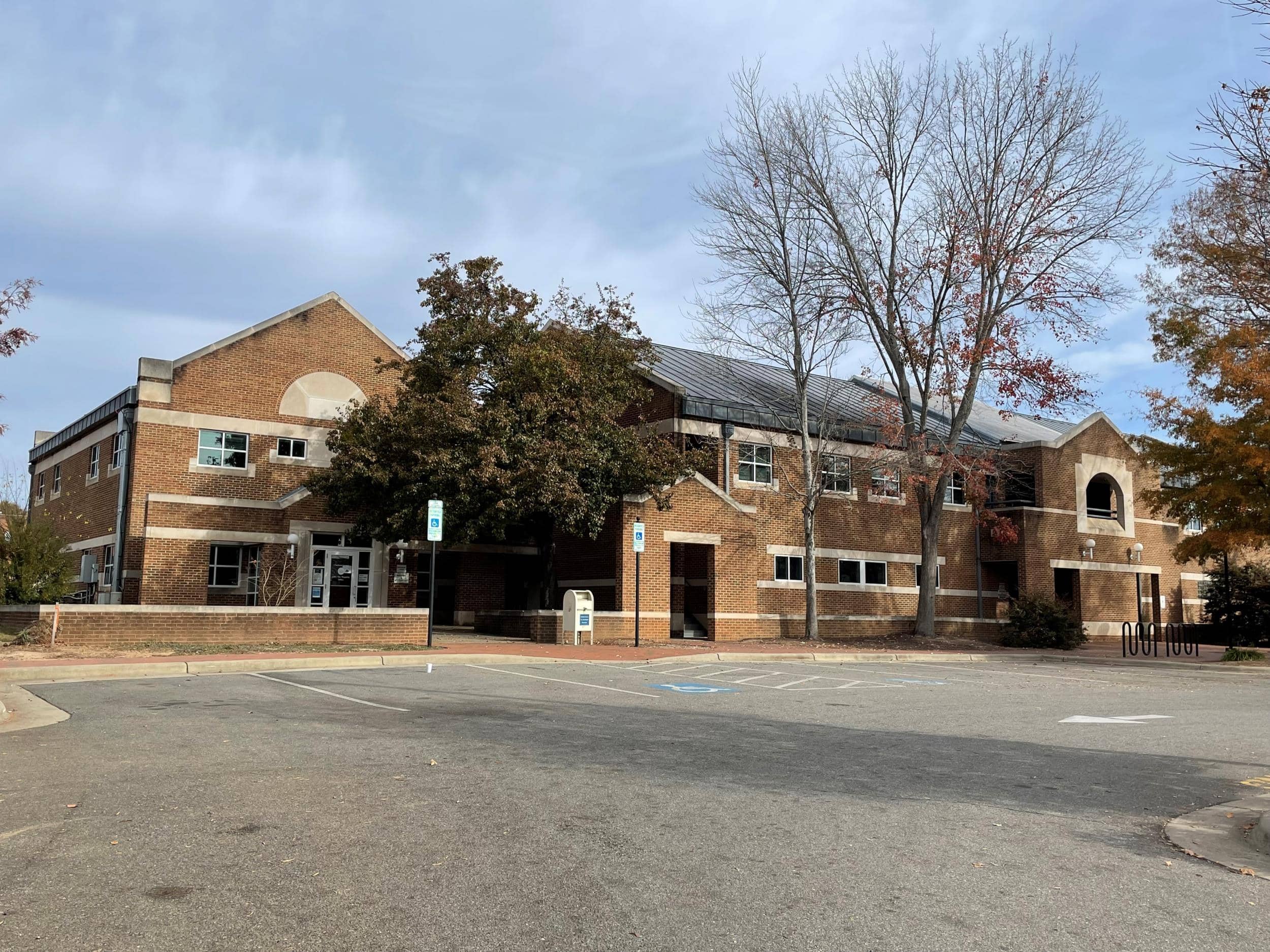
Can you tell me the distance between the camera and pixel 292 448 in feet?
102

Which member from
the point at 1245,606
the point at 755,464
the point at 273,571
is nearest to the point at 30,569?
the point at 273,571

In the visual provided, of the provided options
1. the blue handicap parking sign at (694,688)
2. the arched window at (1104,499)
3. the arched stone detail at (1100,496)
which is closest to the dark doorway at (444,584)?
the blue handicap parking sign at (694,688)

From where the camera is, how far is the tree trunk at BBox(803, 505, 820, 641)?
29266 millimetres

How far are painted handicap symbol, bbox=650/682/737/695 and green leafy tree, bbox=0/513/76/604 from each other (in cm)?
1573

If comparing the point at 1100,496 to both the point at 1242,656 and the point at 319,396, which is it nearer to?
the point at 1242,656

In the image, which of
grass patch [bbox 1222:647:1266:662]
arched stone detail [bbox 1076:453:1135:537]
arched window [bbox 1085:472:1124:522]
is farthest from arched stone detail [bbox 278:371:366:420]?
arched window [bbox 1085:472:1124:522]

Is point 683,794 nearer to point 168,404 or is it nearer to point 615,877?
point 615,877

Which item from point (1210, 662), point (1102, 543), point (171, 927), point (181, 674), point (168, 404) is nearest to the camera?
point (171, 927)

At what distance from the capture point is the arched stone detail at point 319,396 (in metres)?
31.0

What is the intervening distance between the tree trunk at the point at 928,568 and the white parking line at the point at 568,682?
16895 millimetres

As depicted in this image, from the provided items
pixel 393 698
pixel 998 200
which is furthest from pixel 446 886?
pixel 998 200

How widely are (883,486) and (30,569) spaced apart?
79.7 feet

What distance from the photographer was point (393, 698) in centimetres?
1305

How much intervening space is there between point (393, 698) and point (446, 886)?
8.45m
